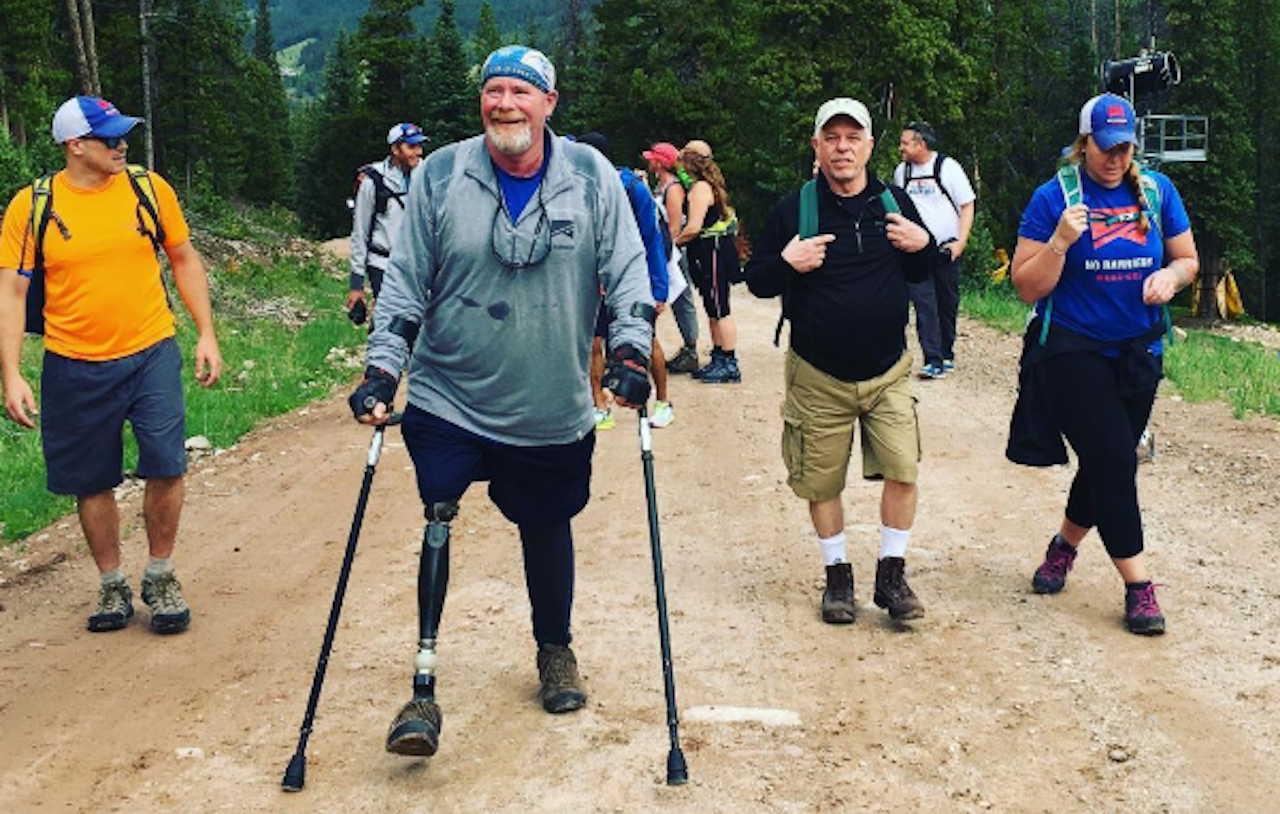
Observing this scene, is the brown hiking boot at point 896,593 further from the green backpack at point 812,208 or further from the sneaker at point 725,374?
the sneaker at point 725,374

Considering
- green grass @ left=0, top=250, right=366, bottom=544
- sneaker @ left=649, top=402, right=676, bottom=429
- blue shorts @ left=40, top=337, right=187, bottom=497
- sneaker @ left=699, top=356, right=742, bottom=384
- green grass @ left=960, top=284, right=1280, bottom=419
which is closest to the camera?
blue shorts @ left=40, top=337, right=187, bottom=497

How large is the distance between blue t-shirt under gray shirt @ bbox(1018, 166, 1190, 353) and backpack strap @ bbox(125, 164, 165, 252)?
3.61 m

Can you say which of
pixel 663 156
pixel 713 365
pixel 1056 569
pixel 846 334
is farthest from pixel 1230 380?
pixel 846 334

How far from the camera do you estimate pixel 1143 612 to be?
591 centimetres

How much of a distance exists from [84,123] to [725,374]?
25.0 feet

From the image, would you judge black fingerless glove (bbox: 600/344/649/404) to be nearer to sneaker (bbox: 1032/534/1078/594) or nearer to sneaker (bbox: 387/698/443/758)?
sneaker (bbox: 387/698/443/758)

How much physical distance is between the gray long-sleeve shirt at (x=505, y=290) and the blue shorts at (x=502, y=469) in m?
0.05

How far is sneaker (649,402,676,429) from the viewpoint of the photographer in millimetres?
10727

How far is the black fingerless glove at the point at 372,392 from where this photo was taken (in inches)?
180

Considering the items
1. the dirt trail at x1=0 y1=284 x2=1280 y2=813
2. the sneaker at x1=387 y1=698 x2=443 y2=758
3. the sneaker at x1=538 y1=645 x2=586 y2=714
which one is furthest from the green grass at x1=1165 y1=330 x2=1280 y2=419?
the sneaker at x1=387 y1=698 x2=443 y2=758

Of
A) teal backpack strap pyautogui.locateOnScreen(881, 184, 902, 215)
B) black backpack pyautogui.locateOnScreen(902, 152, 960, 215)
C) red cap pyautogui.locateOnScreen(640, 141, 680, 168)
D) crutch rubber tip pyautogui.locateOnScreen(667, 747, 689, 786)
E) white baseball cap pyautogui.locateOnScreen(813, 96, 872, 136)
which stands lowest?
crutch rubber tip pyautogui.locateOnScreen(667, 747, 689, 786)

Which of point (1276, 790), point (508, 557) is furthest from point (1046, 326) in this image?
point (508, 557)

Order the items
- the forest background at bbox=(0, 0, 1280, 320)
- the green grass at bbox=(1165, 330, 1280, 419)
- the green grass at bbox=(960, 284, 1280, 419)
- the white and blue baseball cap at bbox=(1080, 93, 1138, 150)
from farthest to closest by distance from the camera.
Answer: the forest background at bbox=(0, 0, 1280, 320)
the green grass at bbox=(960, 284, 1280, 419)
the green grass at bbox=(1165, 330, 1280, 419)
the white and blue baseball cap at bbox=(1080, 93, 1138, 150)

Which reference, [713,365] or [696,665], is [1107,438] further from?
[713,365]
